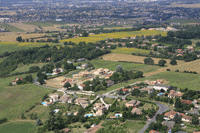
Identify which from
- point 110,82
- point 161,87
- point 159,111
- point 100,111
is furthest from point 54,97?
point 161,87

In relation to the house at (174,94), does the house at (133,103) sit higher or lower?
lower

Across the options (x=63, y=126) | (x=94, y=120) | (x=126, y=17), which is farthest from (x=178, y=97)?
(x=126, y=17)

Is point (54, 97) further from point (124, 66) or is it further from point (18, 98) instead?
point (124, 66)

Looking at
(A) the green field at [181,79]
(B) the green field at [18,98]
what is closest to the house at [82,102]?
(B) the green field at [18,98]

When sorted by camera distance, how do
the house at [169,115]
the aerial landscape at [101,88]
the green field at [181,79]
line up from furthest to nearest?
the green field at [181,79] < the house at [169,115] < the aerial landscape at [101,88]

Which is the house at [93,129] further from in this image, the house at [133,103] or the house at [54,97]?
the house at [54,97]

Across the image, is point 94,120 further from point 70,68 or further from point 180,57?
point 180,57
